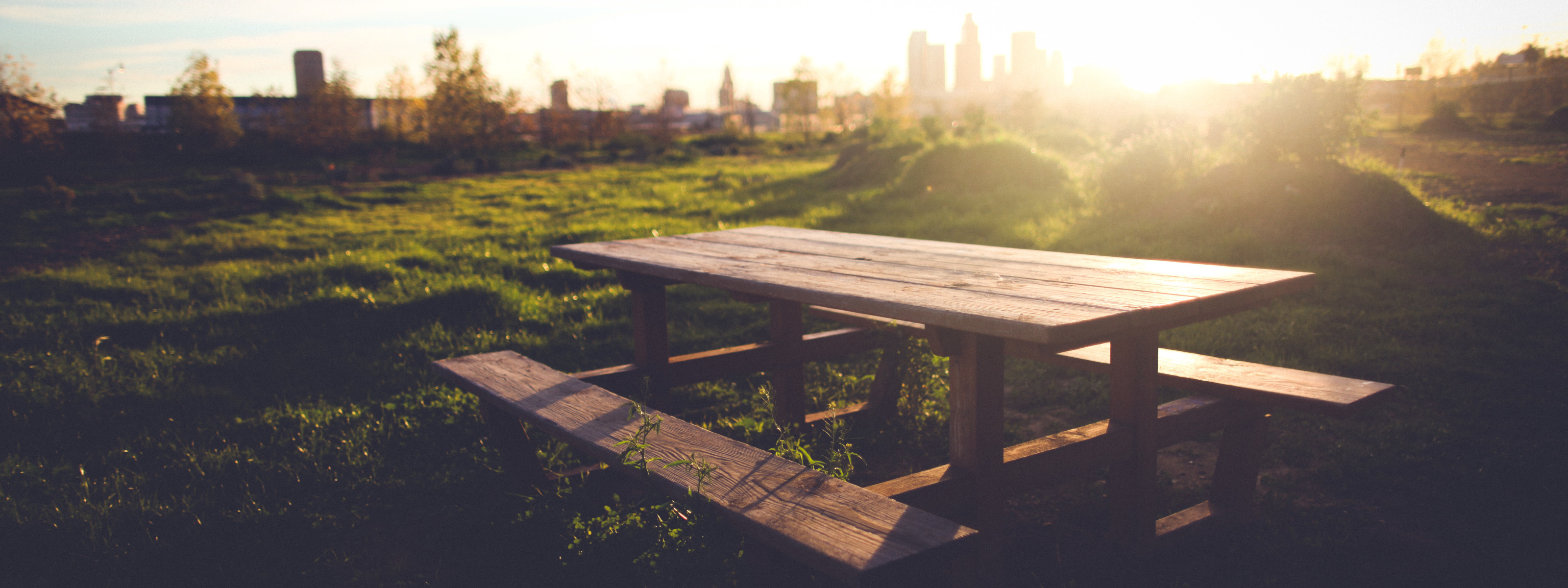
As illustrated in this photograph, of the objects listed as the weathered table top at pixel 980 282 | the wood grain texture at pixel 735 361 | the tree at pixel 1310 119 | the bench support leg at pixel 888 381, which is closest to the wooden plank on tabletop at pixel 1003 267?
the weathered table top at pixel 980 282

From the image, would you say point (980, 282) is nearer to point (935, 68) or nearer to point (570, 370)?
point (570, 370)

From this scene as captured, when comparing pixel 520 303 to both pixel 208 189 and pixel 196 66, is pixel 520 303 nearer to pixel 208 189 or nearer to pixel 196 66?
pixel 208 189

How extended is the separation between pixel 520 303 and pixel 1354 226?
23.1ft

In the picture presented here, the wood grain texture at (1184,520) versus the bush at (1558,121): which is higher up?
the bush at (1558,121)

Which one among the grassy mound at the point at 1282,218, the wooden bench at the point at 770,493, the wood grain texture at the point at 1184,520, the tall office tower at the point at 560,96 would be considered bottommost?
the wood grain texture at the point at 1184,520

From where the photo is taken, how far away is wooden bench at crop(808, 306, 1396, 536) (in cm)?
214

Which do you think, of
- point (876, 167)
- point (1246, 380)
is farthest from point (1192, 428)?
point (876, 167)

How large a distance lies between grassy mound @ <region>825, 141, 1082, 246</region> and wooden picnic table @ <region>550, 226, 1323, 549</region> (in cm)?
468

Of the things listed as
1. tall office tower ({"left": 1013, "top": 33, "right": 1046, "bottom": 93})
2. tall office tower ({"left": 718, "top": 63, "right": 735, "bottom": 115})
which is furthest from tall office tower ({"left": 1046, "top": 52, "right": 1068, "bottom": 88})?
tall office tower ({"left": 718, "top": 63, "right": 735, "bottom": 115})

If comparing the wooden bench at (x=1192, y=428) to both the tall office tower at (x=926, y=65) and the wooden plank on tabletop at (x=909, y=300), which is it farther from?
the tall office tower at (x=926, y=65)

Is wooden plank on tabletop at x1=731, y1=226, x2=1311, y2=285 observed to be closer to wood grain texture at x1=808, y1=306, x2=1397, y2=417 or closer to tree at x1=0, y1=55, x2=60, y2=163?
wood grain texture at x1=808, y1=306, x2=1397, y2=417

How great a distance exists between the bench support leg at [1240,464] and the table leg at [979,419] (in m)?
1.02

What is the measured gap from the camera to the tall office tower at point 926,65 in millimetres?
152875

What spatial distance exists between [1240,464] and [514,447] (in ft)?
8.68
